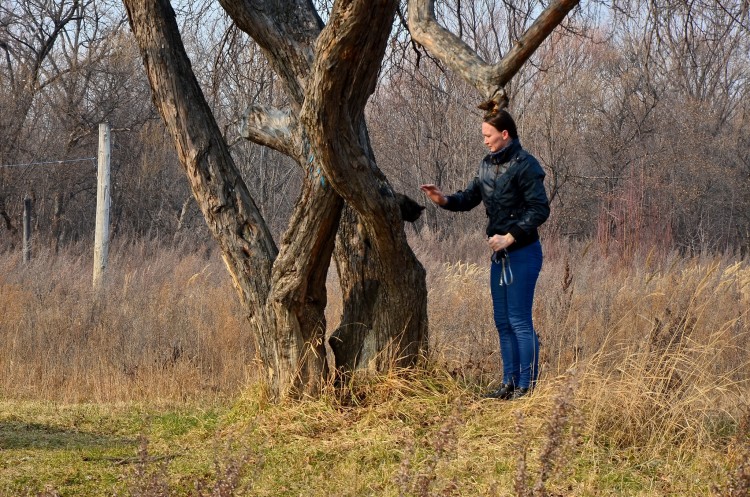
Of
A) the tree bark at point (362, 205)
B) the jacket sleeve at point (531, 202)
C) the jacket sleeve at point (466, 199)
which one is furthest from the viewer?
the jacket sleeve at point (466, 199)

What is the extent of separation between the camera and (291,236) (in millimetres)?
5395

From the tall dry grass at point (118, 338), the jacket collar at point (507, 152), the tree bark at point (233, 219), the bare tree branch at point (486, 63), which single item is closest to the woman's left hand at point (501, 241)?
the jacket collar at point (507, 152)

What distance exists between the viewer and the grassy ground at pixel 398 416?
4.30 metres

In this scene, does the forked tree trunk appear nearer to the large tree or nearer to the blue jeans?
the large tree

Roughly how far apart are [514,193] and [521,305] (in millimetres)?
687

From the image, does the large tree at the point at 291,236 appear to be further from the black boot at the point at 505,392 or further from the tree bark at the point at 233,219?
the black boot at the point at 505,392

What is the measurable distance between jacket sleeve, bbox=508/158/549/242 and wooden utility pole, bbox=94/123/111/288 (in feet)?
26.2

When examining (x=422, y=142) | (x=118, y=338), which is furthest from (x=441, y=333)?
(x=422, y=142)

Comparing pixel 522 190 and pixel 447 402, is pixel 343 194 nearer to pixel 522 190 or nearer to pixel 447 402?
pixel 522 190

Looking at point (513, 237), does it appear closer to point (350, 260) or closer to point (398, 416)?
point (350, 260)

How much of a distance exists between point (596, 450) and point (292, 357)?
6.46ft

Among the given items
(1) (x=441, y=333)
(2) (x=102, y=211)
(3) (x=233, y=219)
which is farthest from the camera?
(2) (x=102, y=211)

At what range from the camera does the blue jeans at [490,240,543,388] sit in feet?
17.4

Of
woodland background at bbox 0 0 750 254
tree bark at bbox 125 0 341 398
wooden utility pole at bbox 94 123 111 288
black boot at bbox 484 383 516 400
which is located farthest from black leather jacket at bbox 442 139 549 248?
woodland background at bbox 0 0 750 254
